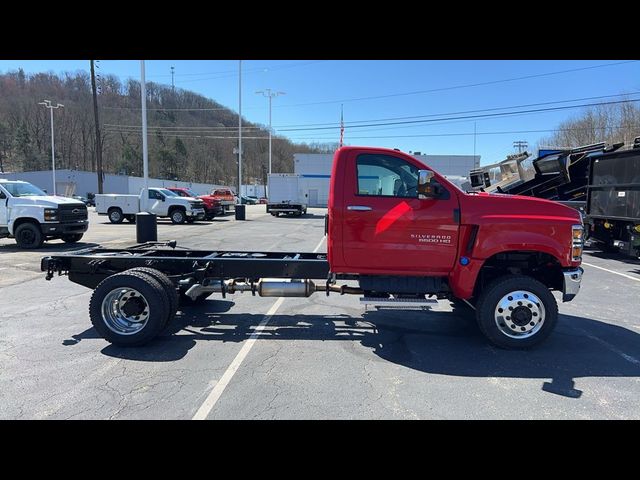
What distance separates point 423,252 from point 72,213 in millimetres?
12422

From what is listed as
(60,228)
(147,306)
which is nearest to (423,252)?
(147,306)

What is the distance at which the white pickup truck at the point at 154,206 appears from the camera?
79.0 ft

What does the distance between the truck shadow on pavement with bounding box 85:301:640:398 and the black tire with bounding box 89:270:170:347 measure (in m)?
0.14

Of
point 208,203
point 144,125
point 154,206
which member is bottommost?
point 154,206

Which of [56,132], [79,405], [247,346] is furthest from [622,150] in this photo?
[56,132]

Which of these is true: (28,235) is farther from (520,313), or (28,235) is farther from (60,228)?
(520,313)

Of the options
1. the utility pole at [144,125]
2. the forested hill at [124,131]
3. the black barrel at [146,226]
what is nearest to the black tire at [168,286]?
the black barrel at [146,226]

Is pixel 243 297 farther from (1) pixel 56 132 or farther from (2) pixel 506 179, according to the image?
(1) pixel 56 132

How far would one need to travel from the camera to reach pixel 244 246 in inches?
543

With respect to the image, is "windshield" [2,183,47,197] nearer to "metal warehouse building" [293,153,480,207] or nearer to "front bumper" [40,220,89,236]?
"front bumper" [40,220,89,236]

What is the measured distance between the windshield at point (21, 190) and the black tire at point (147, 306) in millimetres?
10575

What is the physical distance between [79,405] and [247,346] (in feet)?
6.11

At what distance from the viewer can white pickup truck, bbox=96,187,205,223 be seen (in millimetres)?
24078

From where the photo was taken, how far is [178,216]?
24.2m
